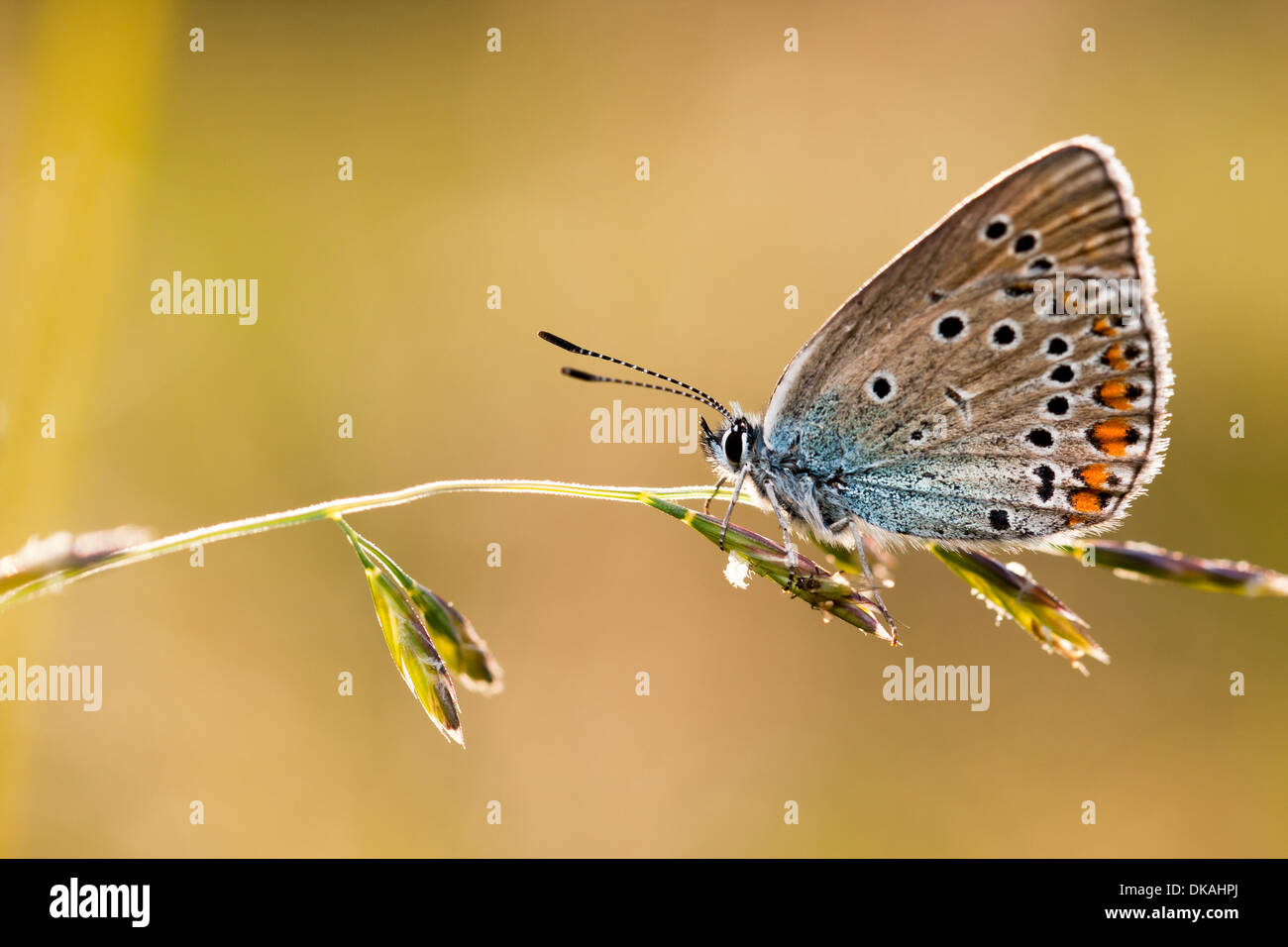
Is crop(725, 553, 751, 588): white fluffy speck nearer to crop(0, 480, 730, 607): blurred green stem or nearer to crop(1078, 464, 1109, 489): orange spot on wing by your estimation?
crop(0, 480, 730, 607): blurred green stem

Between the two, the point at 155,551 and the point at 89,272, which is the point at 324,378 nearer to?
the point at 89,272

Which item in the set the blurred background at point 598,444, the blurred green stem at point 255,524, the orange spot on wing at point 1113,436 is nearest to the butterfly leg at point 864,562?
the orange spot on wing at point 1113,436

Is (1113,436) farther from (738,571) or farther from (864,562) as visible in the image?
(738,571)

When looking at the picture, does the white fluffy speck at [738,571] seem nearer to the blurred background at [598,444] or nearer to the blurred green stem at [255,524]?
the blurred green stem at [255,524]

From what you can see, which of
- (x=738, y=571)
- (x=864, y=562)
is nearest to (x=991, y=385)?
(x=864, y=562)

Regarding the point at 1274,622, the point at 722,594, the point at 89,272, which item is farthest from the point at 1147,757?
the point at 89,272

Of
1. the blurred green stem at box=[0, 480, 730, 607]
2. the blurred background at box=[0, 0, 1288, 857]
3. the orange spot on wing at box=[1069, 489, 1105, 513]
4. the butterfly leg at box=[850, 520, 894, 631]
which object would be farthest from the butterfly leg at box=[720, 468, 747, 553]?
the blurred background at box=[0, 0, 1288, 857]
